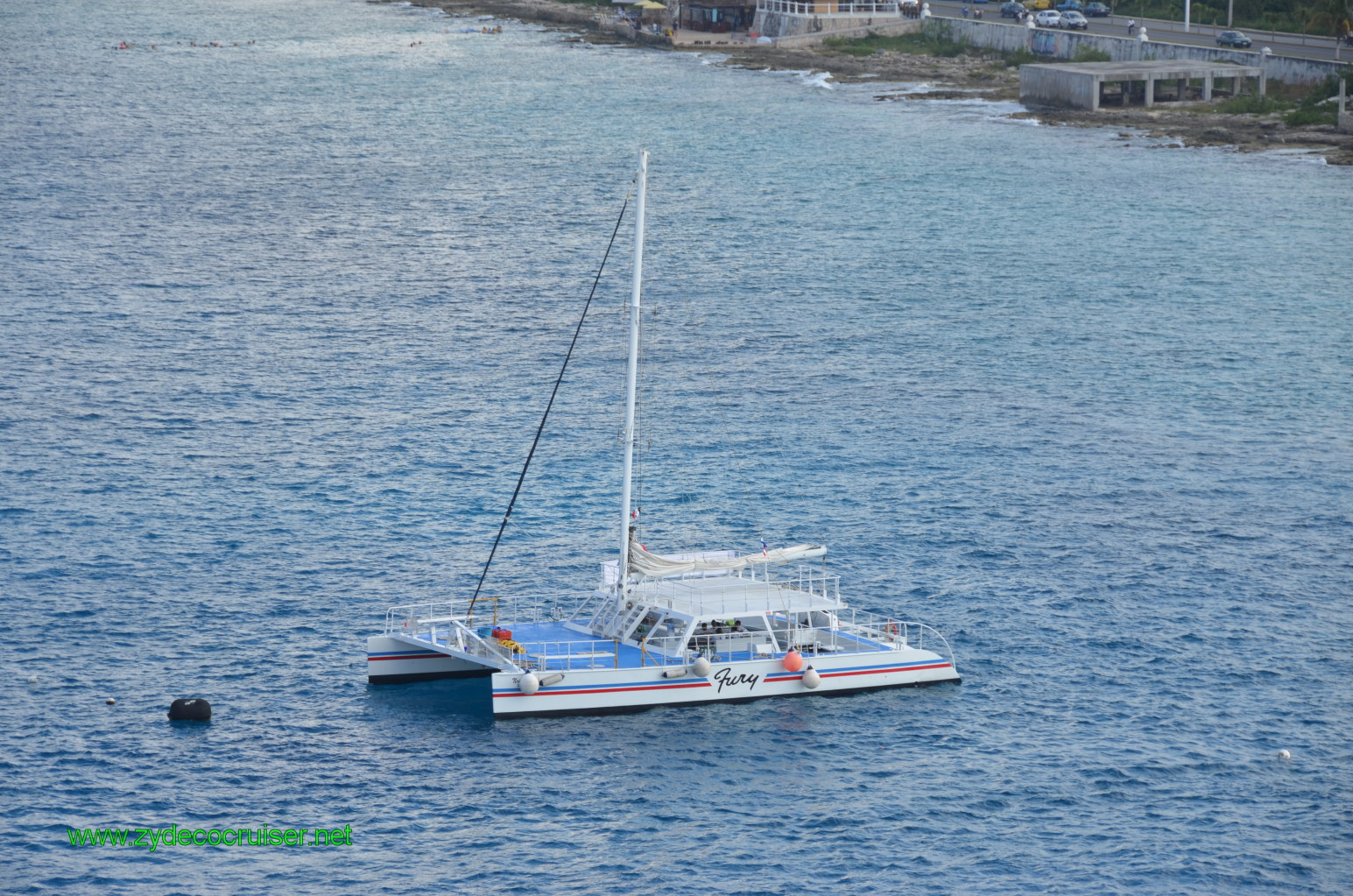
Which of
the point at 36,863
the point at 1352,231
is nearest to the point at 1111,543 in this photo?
the point at 36,863

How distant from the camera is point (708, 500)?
236ft

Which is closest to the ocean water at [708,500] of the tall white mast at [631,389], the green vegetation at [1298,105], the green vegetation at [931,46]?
the tall white mast at [631,389]

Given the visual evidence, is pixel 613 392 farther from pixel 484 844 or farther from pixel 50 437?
pixel 484 844

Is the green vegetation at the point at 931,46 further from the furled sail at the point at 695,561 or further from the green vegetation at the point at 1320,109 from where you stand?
the furled sail at the point at 695,561

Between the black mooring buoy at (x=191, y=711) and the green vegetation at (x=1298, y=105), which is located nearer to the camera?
the black mooring buoy at (x=191, y=711)

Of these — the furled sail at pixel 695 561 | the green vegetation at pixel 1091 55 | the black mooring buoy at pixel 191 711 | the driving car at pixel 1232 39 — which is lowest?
the black mooring buoy at pixel 191 711

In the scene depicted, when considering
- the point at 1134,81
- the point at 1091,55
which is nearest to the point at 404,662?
the point at 1134,81

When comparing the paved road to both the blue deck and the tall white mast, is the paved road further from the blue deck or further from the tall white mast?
the blue deck

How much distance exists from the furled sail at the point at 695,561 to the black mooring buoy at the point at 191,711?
14276mm

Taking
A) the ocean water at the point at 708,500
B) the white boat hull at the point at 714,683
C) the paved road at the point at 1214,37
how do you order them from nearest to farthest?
the ocean water at the point at 708,500, the white boat hull at the point at 714,683, the paved road at the point at 1214,37

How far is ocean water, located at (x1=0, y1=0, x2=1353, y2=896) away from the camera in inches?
1832

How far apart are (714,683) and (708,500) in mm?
20245

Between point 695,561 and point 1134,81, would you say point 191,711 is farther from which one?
point 1134,81

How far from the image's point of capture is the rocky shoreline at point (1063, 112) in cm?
14150
